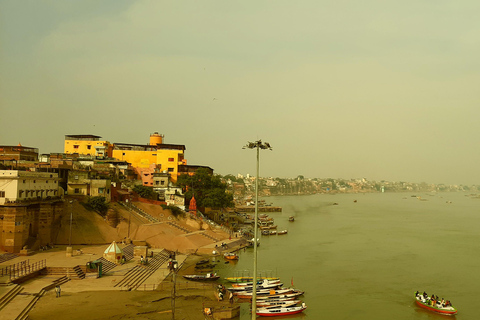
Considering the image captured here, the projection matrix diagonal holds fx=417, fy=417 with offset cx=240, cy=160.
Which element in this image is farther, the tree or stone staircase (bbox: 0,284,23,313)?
the tree

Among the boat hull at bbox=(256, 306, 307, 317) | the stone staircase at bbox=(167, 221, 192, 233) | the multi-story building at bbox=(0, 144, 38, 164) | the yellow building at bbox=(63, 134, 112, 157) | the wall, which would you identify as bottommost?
the boat hull at bbox=(256, 306, 307, 317)

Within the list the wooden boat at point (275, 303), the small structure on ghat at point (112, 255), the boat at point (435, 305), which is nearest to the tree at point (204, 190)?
the small structure on ghat at point (112, 255)

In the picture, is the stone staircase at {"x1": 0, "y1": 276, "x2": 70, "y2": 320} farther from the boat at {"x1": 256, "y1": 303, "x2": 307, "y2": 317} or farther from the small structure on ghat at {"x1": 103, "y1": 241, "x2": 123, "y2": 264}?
the boat at {"x1": 256, "y1": 303, "x2": 307, "y2": 317}

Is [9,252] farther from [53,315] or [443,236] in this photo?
[443,236]

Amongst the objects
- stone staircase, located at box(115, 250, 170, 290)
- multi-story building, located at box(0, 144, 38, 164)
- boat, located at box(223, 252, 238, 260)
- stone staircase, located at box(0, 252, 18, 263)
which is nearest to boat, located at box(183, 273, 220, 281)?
stone staircase, located at box(115, 250, 170, 290)

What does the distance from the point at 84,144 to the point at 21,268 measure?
4925cm

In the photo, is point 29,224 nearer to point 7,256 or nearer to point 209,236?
point 7,256

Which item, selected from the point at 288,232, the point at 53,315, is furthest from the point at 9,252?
the point at 288,232

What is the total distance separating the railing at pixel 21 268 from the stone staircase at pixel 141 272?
6059 millimetres

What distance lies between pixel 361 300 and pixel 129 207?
29413mm

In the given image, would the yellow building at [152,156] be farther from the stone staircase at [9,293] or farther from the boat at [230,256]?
the stone staircase at [9,293]

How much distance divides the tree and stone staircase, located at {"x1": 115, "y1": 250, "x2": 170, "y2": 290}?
936 inches

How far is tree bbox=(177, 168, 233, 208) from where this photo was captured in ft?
212

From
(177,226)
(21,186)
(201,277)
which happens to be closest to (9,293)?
(21,186)
